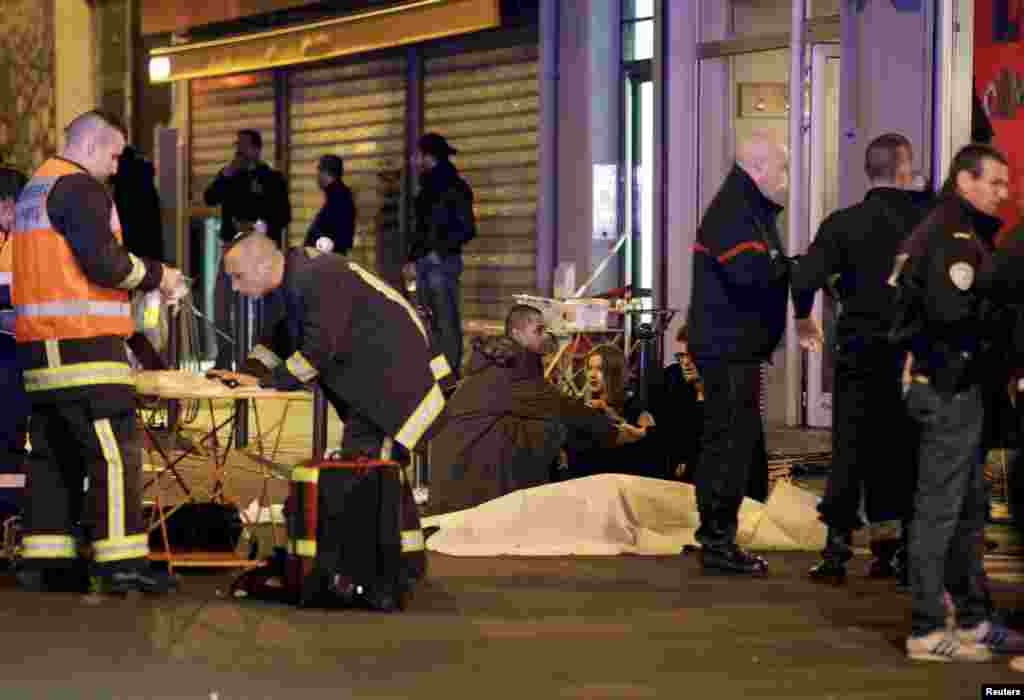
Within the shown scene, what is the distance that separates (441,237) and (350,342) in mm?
8407

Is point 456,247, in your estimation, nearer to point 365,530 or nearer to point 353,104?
point 353,104

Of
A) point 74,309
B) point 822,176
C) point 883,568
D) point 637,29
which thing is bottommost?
point 883,568

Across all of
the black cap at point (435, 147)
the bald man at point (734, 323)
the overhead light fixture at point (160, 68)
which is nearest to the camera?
the bald man at point (734, 323)

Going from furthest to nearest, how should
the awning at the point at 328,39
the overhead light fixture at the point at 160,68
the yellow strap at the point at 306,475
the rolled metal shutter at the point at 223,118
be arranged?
the overhead light fixture at the point at 160,68 < the rolled metal shutter at the point at 223,118 < the awning at the point at 328,39 < the yellow strap at the point at 306,475

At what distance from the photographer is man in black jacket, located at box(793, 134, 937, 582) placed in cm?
891

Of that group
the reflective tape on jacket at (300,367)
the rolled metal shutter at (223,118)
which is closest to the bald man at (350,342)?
the reflective tape on jacket at (300,367)

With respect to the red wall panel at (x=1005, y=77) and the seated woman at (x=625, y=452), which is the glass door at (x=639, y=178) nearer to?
the seated woman at (x=625, y=452)

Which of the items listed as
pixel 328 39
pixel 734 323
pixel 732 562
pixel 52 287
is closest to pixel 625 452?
pixel 732 562

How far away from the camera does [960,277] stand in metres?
7.21

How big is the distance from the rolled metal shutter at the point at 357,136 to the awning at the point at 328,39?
48cm

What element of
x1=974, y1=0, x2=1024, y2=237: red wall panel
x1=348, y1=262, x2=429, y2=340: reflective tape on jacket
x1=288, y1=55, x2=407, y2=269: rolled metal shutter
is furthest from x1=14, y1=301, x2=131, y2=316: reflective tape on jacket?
x1=288, y1=55, x2=407, y2=269: rolled metal shutter

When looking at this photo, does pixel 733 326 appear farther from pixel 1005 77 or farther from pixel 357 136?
pixel 357 136

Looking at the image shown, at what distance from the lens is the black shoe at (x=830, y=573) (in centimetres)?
905

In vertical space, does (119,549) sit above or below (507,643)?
above
